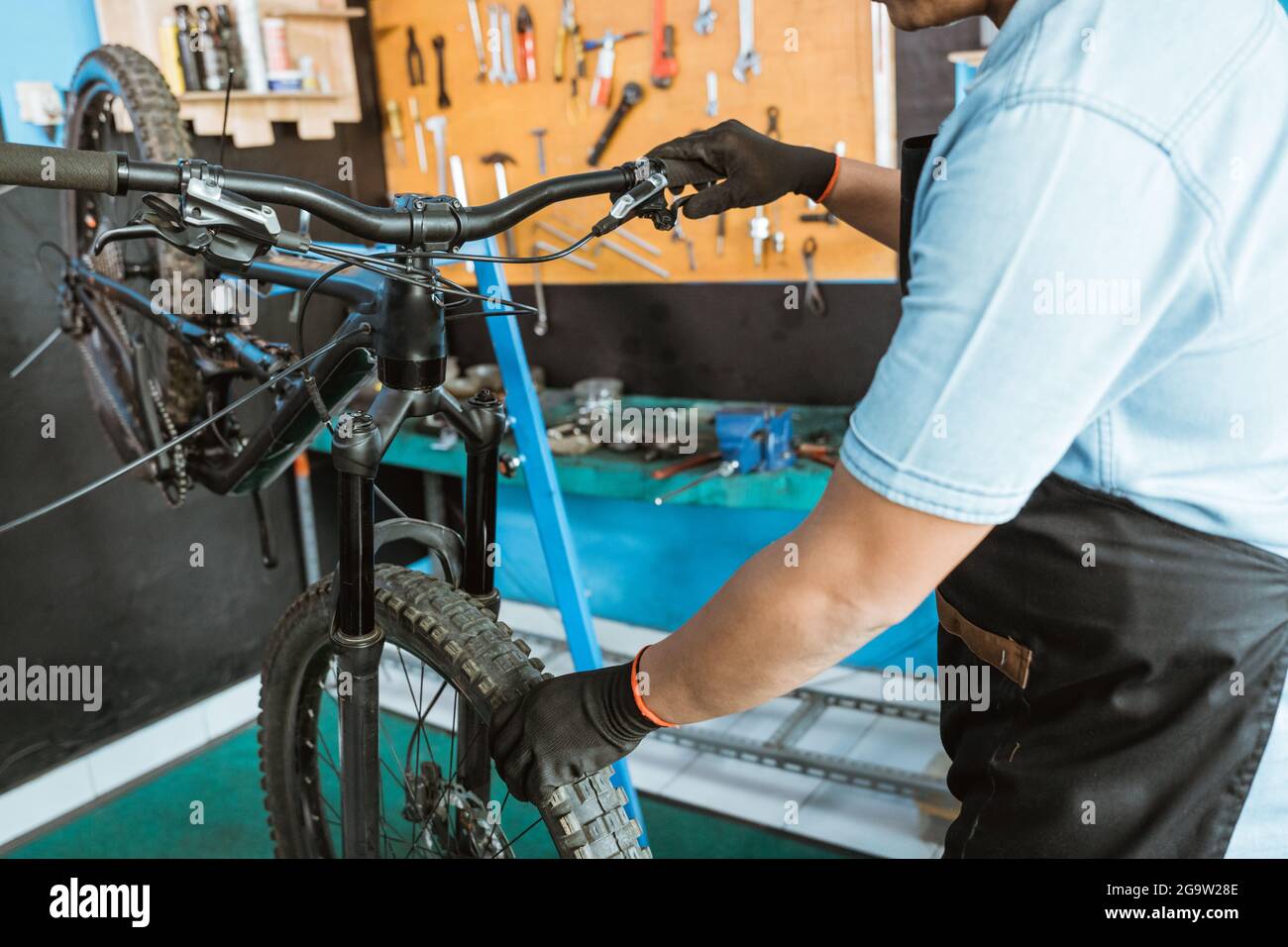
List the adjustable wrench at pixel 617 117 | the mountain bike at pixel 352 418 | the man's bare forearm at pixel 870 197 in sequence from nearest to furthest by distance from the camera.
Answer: the mountain bike at pixel 352 418 → the man's bare forearm at pixel 870 197 → the adjustable wrench at pixel 617 117

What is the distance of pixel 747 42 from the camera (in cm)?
258

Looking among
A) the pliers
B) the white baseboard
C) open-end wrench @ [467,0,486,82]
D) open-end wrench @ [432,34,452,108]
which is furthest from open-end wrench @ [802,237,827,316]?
the white baseboard

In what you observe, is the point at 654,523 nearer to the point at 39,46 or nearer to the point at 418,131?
the point at 418,131

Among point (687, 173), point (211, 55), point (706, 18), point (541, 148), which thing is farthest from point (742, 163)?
point (211, 55)

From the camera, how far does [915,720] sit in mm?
2727

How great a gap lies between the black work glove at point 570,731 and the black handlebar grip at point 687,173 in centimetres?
55

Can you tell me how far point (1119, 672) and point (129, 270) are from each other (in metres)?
1.81

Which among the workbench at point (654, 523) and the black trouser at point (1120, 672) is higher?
the black trouser at point (1120, 672)

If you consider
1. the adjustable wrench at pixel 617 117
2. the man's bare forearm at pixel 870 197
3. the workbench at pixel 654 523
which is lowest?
the workbench at pixel 654 523

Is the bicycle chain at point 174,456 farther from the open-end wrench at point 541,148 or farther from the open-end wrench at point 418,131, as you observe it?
the open-end wrench at point 418,131

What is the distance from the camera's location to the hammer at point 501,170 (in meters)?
3.07

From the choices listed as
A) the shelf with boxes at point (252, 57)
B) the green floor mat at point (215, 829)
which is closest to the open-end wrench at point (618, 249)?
the shelf with boxes at point (252, 57)
